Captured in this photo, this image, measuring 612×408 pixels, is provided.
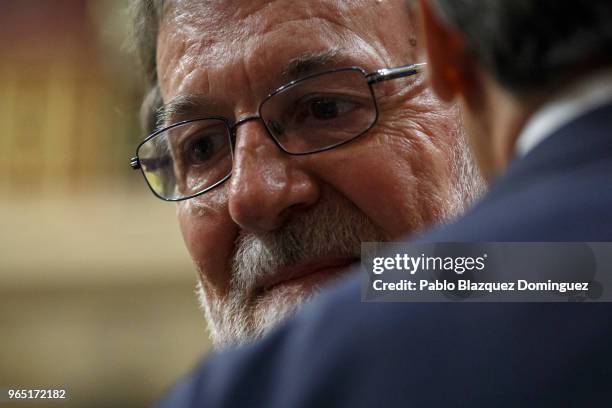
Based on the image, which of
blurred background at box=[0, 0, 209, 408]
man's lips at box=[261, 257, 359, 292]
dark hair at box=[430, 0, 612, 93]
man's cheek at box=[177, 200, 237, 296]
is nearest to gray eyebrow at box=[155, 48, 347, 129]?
man's cheek at box=[177, 200, 237, 296]

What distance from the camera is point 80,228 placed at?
217 inches

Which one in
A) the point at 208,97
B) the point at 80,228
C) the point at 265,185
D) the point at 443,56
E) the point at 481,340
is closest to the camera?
the point at 481,340

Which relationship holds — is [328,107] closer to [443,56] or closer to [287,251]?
[287,251]

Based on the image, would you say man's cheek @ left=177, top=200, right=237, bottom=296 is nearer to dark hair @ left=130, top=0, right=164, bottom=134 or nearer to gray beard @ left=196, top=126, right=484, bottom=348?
gray beard @ left=196, top=126, right=484, bottom=348

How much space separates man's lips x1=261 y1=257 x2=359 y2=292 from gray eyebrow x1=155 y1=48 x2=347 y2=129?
25cm

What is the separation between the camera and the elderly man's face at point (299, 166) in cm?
120

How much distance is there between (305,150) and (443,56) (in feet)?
1.98

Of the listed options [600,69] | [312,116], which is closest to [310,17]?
[312,116]

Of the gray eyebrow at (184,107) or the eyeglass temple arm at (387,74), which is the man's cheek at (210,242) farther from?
the eyeglass temple arm at (387,74)

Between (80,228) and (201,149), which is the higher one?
(80,228)

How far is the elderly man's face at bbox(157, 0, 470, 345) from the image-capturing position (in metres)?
1.20

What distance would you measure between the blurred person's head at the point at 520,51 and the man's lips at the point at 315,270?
603mm

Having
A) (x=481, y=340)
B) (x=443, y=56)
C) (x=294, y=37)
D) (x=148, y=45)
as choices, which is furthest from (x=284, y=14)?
(x=481, y=340)

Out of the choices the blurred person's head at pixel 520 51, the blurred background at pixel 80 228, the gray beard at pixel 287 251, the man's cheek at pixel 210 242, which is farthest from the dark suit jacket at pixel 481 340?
the blurred background at pixel 80 228
